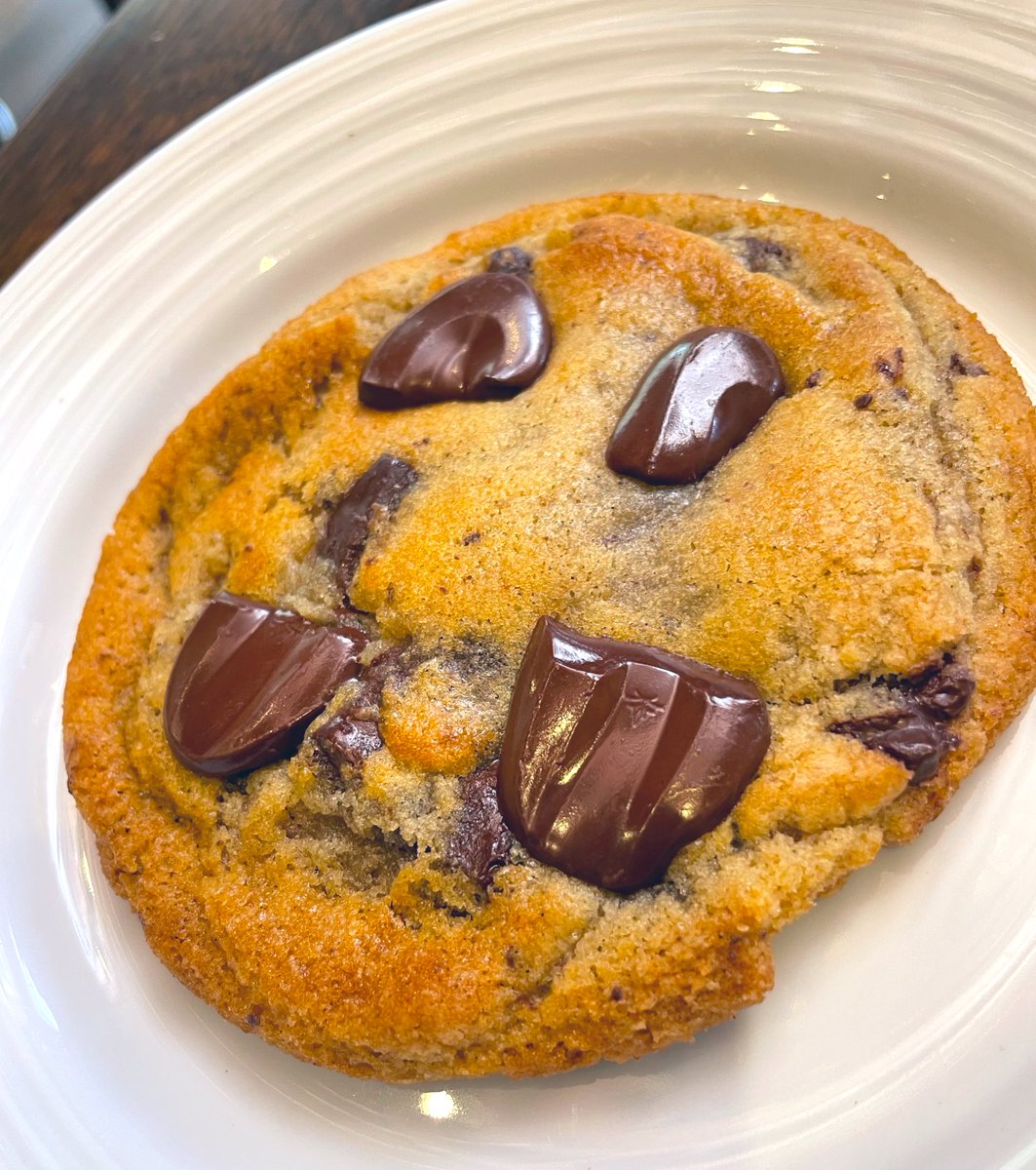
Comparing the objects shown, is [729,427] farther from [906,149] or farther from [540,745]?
[906,149]

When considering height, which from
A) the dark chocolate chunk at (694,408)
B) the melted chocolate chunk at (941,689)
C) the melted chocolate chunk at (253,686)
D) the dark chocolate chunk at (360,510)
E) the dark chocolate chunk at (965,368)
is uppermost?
the dark chocolate chunk at (965,368)

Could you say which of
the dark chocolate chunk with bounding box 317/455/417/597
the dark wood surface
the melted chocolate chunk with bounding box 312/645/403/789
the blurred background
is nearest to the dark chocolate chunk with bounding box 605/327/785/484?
the dark chocolate chunk with bounding box 317/455/417/597

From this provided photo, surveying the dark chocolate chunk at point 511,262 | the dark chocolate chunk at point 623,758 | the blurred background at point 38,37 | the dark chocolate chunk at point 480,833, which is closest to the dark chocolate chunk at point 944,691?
the dark chocolate chunk at point 623,758

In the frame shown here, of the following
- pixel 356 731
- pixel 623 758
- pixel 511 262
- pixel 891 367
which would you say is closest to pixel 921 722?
pixel 623 758

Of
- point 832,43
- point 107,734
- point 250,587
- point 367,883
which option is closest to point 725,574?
point 367,883

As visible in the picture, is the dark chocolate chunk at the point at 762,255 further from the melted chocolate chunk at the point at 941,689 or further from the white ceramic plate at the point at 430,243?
the melted chocolate chunk at the point at 941,689

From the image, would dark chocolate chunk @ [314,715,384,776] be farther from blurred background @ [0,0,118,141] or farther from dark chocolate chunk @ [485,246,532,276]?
blurred background @ [0,0,118,141]

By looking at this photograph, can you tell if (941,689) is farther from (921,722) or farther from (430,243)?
(430,243)

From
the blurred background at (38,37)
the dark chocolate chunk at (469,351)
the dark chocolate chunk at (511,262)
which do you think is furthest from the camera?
the blurred background at (38,37)
